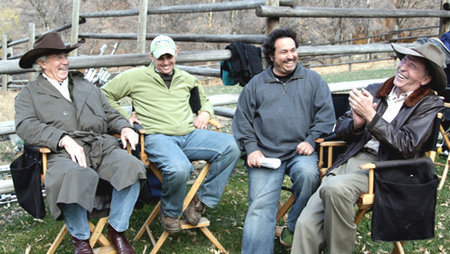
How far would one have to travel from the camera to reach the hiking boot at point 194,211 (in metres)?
3.37

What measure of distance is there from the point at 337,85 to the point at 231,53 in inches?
101

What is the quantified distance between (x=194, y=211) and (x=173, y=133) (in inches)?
26.2

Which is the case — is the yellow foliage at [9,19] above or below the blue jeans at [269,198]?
above

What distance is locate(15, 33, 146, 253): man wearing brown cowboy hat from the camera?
9.46 feet

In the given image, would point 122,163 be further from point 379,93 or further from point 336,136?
point 379,93

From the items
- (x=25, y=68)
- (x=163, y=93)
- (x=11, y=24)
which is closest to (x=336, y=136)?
(x=163, y=93)

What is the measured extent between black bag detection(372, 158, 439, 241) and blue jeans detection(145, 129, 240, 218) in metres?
1.16

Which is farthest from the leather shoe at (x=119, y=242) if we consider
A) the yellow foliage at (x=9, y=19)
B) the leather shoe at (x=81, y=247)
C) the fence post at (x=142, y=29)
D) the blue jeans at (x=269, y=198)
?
the yellow foliage at (x=9, y=19)

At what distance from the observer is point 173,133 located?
3.62 metres

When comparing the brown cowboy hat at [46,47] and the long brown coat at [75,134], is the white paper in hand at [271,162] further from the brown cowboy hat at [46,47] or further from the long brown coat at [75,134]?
the brown cowboy hat at [46,47]

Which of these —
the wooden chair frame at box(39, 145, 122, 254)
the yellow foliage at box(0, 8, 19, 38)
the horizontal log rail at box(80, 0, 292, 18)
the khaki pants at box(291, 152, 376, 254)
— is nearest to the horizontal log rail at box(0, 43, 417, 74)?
the horizontal log rail at box(80, 0, 292, 18)

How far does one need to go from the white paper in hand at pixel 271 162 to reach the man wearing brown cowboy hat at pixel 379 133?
14.4 inches

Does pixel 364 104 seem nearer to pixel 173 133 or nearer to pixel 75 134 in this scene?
pixel 173 133

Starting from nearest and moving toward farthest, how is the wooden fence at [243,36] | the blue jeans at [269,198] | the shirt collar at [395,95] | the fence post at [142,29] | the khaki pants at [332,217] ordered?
the khaki pants at [332,217]
the shirt collar at [395,95]
the blue jeans at [269,198]
the wooden fence at [243,36]
the fence post at [142,29]
